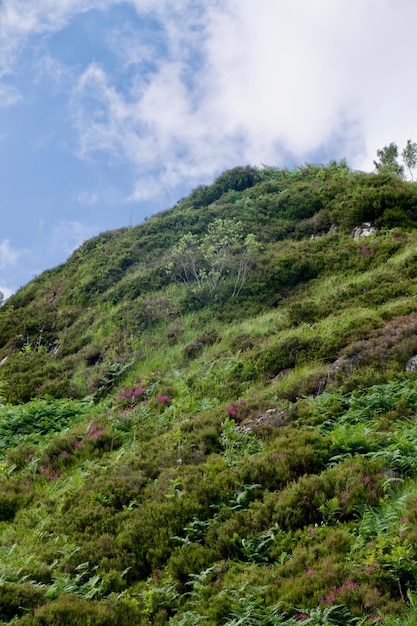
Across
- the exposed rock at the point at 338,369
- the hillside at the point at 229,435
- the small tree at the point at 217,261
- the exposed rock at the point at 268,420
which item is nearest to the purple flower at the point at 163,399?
the hillside at the point at 229,435

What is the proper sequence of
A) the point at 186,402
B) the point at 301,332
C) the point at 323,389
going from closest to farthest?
the point at 323,389, the point at 186,402, the point at 301,332

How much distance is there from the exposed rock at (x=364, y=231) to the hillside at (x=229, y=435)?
Answer: 14 centimetres

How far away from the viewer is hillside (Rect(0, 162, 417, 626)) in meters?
6.57

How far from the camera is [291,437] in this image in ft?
31.6

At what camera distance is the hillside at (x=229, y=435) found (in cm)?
657

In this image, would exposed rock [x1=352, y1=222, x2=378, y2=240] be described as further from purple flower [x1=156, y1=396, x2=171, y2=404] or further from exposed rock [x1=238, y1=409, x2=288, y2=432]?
exposed rock [x1=238, y1=409, x2=288, y2=432]

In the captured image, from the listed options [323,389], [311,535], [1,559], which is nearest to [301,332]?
[323,389]

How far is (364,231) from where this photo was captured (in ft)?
71.4

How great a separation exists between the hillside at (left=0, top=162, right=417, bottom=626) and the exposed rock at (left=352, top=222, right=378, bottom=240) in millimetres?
137

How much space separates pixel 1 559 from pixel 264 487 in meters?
4.31

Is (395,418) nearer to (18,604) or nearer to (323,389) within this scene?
(323,389)

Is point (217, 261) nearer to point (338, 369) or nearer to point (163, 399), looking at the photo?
point (163, 399)

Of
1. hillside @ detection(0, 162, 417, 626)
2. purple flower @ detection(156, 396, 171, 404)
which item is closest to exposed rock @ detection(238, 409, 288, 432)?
hillside @ detection(0, 162, 417, 626)

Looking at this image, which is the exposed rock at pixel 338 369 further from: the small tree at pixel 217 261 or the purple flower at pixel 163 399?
the small tree at pixel 217 261
